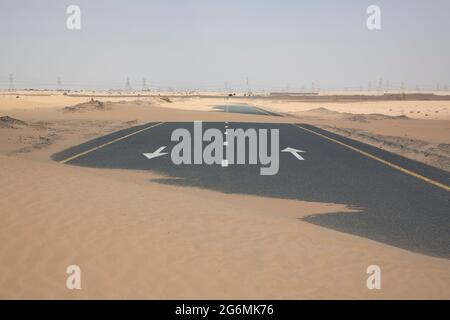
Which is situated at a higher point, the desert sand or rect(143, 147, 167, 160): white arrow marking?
the desert sand

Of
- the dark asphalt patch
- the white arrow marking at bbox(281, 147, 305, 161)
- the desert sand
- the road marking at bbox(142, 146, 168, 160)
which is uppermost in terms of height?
the desert sand

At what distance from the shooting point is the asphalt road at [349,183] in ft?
25.8

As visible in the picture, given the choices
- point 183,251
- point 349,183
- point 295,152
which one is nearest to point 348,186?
point 349,183

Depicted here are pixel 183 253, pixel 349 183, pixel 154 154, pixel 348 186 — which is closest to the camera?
pixel 183 253

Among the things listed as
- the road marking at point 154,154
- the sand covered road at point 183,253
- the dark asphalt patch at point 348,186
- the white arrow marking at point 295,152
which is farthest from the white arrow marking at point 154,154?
the sand covered road at point 183,253

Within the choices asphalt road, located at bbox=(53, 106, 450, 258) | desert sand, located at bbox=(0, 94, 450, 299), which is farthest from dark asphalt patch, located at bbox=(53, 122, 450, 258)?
desert sand, located at bbox=(0, 94, 450, 299)

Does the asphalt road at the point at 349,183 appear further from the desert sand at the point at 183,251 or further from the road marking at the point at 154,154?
the desert sand at the point at 183,251

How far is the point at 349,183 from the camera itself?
12141 mm

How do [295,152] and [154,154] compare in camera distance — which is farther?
[295,152]

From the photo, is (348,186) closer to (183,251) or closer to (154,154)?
(183,251)

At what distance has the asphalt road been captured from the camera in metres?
7.87

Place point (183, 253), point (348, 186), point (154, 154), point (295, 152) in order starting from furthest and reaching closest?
point (295, 152), point (154, 154), point (348, 186), point (183, 253)

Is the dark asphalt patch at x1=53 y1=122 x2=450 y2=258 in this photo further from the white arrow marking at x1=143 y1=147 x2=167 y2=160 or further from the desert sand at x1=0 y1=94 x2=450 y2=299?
the desert sand at x1=0 y1=94 x2=450 y2=299
